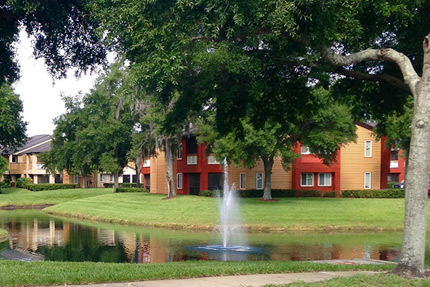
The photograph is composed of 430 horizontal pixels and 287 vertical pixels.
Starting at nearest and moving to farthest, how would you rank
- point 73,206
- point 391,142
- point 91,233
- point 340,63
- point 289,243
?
point 340,63 → point 289,243 → point 91,233 → point 391,142 → point 73,206

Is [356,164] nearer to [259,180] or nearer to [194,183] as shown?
[259,180]

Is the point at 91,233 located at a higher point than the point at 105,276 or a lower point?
lower

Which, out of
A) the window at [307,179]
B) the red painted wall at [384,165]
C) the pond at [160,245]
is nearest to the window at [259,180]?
the window at [307,179]

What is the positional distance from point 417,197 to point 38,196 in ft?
195

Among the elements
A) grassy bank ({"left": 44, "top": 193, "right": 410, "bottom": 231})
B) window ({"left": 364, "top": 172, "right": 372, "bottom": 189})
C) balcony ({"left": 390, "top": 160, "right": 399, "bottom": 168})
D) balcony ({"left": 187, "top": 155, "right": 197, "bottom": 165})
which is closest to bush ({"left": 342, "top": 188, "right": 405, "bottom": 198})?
grassy bank ({"left": 44, "top": 193, "right": 410, "bottom": 231})

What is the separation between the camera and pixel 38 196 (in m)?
65.0

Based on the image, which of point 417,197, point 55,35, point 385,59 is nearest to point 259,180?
point 55,35

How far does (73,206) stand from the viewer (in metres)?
51.9

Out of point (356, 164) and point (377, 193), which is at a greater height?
point (356, 164)

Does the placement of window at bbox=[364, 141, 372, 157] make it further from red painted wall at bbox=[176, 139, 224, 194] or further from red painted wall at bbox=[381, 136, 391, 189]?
red painted wall at bbox=[176, 139, 224, 194]

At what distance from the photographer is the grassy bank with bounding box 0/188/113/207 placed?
200 ft

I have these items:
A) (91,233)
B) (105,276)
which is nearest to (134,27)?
(105,276)

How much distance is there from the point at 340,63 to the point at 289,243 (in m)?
15.3

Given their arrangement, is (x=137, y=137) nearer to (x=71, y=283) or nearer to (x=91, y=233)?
(x=91, y=233)
